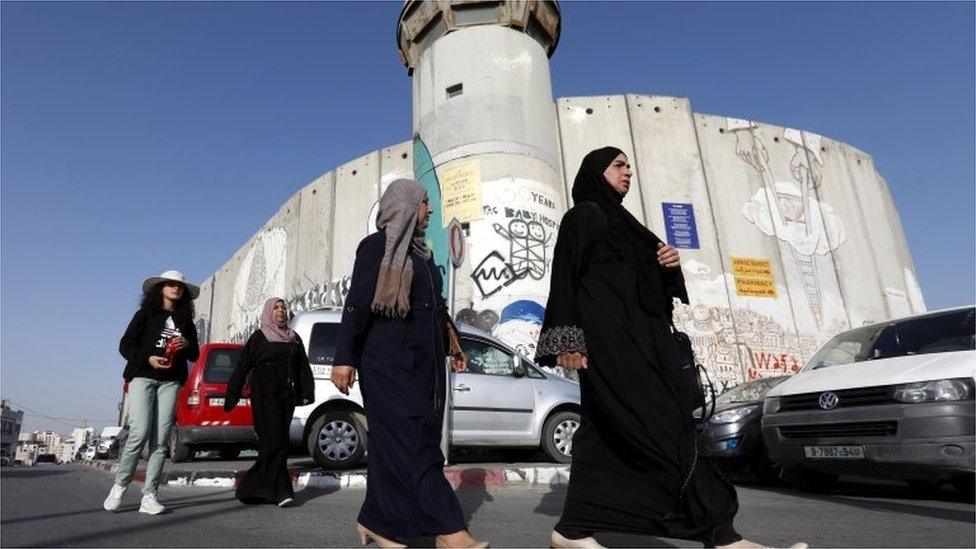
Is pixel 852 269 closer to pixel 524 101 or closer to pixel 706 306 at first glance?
pixel 706 306

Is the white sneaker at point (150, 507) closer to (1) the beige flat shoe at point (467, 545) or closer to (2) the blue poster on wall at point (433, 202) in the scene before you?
(1) the beige flat shoe at point (467, 545)

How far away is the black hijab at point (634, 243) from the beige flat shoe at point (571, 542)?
0.99 m

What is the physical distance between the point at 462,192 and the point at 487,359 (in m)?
6.78

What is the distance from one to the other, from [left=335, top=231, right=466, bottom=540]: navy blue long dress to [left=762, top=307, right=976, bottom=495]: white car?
11.9 feet

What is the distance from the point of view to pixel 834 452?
16.7ft

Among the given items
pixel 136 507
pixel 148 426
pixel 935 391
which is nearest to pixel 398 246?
pixel 148 426

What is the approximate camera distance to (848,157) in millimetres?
24688

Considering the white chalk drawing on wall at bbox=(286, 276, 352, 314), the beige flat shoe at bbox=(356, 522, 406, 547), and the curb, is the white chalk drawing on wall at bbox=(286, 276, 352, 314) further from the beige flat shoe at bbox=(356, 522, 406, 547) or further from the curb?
the beige flat shoe at bbox=(356, 522, 406, 547)

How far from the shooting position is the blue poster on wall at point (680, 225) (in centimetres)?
2003

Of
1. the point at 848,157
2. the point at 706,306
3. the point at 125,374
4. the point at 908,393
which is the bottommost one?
the point at 908,393

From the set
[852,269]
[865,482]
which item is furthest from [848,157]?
[865,482]

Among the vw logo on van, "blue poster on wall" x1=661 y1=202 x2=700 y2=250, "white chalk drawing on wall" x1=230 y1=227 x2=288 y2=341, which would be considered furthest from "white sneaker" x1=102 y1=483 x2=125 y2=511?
"white chalk drawing on wall" x1=230 y1=227 x2=288 y2=341

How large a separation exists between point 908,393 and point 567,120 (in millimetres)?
17182

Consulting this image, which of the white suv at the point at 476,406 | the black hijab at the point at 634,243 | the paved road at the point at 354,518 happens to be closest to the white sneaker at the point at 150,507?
the paved road at the point at 354,518
